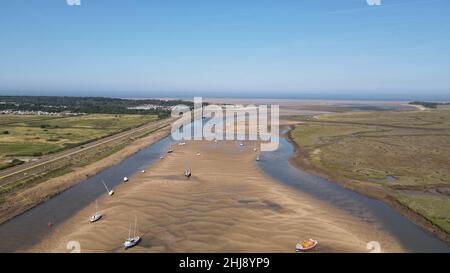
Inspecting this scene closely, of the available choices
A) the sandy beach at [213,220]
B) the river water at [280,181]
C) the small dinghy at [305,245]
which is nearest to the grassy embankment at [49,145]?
the river water at [280,181]

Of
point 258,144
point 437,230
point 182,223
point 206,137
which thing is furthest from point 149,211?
point 206,137

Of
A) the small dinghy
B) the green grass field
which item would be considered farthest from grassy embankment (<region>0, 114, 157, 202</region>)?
the small dinghy

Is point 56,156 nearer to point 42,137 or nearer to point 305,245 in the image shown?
point 42,137

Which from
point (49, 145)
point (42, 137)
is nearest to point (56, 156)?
point (49, 145)

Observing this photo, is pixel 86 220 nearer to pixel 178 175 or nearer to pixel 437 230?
pixel 178 175

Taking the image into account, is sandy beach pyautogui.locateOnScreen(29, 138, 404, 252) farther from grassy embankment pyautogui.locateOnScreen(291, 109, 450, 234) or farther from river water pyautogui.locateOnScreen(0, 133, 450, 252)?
grassy embankment pyautogui.locateOnScreen(291, 109, 450, 234)

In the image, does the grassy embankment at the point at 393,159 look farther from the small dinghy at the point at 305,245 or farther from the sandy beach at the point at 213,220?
the small dinghy at the point at 305,245
